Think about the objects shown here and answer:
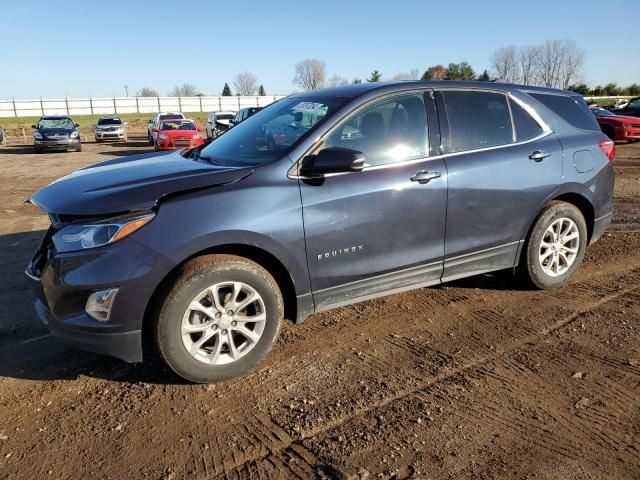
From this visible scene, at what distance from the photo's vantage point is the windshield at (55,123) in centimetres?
2458

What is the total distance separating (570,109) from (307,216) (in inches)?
119

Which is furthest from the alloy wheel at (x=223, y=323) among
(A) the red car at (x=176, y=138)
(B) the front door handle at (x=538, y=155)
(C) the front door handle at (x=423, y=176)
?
(A) the red car at (x=176, y=138)

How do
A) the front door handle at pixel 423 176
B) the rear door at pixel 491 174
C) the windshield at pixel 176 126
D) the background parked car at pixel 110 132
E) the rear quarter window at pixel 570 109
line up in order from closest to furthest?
the front door handle at pixel 423 176
the rear door at pixel 491 174
the rear quarter window at pixel 570 109
the windshield at pixel 176 126
the background parked car at pixel 110 132

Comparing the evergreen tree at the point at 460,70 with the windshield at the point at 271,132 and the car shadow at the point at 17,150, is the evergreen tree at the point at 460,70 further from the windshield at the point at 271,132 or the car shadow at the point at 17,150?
the windshield at the point at 271,132

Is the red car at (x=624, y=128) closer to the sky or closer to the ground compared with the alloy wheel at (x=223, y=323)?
closer to the sky

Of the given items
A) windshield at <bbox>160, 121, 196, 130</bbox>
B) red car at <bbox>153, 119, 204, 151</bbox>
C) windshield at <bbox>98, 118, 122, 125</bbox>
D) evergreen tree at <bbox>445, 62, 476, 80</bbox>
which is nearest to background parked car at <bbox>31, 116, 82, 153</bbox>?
windshield at <bbox>160, 121, 196, 130</bbox>

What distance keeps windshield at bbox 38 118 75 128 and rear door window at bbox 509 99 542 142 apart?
2470 centimetres

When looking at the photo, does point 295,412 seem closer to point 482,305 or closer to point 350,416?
point 350,416

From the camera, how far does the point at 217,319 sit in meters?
3.22

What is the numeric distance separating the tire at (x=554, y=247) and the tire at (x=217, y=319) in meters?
2.40

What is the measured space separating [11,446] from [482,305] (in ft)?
11.5

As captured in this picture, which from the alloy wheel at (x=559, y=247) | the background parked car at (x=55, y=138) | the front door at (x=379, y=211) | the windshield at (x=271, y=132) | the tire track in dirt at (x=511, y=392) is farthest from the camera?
the background parked car at (x=55, y=138)

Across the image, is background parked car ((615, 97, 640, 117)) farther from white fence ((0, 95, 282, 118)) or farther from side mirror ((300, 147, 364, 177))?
white fence ((0, 95, 282, 118))

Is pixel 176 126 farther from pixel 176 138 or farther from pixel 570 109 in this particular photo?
pixel 570 109
